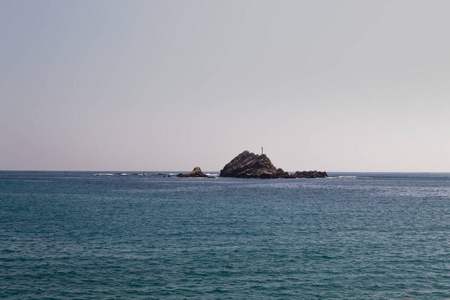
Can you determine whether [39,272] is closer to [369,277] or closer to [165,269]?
[165,269]

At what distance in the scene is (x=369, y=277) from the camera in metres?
23.4

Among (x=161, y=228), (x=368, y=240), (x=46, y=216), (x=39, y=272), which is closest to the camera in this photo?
(x=39, y=272)

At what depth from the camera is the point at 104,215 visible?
5300cm

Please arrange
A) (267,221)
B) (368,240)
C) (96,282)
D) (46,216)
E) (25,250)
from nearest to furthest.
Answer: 1. (96,282)
2. (25,250)
3. (368,240)
4. (267,221)
5. (46,216)

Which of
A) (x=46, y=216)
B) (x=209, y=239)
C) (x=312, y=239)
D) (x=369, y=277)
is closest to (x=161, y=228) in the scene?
(x=209, y=239)

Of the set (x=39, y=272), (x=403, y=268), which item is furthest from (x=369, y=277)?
(x=39, y=272)

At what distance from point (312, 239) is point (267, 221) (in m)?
12.2

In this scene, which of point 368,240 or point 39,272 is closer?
point 39,272

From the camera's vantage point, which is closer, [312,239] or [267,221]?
[312,239]

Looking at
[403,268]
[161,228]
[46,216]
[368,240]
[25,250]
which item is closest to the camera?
[403,268]

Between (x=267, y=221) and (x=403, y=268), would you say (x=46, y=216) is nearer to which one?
(x=267, y=221)

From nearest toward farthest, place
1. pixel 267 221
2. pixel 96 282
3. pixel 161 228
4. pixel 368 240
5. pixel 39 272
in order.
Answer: pixel 96 282 < pixel 39 272 < pixel 368 240 < pixel 161 228 < pixel 267 221

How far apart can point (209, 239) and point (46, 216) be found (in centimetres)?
3078

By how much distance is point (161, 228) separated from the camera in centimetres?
4153
